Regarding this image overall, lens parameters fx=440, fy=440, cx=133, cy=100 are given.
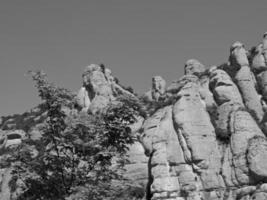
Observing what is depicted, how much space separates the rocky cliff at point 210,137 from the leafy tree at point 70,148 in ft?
101

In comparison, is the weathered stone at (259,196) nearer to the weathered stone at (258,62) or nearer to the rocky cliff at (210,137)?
the rocky cliff at (210,137)

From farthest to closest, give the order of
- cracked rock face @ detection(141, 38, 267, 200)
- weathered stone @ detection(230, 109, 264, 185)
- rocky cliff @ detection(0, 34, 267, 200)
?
rocky cliff @ detection(0, 34, 267, 200) < cracked rock face @ detection(141, 38, 267, 200) < weathered stone @ detection(230, 109, 264, 185)

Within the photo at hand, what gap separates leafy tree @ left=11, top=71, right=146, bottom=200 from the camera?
11.3 metres

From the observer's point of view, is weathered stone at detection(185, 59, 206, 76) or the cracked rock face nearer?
the cracked rock face

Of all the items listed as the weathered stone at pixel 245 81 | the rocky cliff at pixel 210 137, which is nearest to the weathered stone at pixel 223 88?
the rocky cliff at pixel 210 137

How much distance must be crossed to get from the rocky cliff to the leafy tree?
30715 mm

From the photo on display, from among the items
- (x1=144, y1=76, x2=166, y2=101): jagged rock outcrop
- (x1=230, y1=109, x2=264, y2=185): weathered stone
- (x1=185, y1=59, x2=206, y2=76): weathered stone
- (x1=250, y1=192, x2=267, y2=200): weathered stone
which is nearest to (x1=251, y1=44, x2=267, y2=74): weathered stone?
(x1=230, y1=109, x2=264, y2=185): weathered stone

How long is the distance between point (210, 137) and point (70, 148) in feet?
134

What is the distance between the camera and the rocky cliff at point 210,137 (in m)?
45.8

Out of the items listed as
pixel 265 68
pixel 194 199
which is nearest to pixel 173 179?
pixel 194 199

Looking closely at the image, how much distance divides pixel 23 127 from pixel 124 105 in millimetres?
69302

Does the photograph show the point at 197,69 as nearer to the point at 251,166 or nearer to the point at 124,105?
the point at 251,166

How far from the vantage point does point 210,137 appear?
5078 centimetres

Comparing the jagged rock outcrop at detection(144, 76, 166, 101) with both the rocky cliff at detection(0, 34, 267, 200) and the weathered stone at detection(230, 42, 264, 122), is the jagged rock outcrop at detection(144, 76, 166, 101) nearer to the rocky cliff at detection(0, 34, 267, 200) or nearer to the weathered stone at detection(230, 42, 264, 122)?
the rocky cliff at detection(0, 34, 267, 200)
